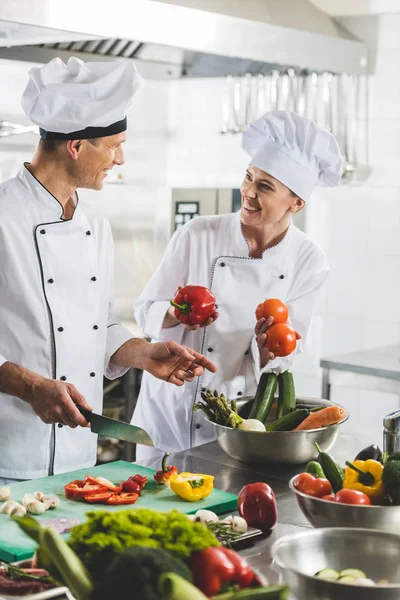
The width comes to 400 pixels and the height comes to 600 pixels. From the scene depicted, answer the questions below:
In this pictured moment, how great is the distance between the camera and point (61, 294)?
2.35 meters

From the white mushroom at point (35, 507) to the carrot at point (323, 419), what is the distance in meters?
0.74

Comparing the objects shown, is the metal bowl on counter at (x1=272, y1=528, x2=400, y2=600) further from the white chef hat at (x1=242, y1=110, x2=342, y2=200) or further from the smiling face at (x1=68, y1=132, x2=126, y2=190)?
the white chef hat at (x1=242, y1=110, x2=342, y2=200)

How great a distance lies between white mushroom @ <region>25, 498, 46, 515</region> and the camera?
1730 mm

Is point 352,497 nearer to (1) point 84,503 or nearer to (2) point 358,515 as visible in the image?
(2) point 358,515

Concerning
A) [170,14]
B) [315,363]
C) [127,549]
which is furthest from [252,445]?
[315,363]

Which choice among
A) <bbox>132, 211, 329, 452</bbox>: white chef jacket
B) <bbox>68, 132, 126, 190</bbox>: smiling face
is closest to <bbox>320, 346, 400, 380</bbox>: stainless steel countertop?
<bbox>132, 211, 329, 452</bbox>: white chef jacket

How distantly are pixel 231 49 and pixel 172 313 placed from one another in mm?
1152

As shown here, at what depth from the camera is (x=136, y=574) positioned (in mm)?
1024

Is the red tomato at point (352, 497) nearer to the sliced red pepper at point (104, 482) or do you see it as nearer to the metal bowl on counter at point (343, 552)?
the metal bowl on counter at point (343, 552)

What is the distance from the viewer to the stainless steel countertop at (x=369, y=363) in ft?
12.5

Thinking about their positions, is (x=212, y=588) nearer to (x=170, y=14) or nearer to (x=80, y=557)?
(x=80, y=557)

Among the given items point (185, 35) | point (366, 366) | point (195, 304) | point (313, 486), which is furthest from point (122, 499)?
point (366, 366)

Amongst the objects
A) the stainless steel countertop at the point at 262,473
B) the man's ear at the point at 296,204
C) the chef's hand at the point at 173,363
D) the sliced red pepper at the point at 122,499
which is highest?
the man's ear at the point at 296,204

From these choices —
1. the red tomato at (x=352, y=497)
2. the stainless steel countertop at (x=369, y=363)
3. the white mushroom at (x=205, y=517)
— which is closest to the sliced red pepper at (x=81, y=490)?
the white mushroom at (x=205, y=517)
